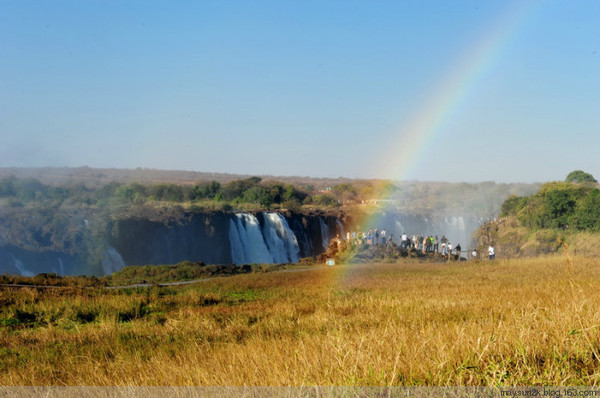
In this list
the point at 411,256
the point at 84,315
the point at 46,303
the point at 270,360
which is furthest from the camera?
the point at 411,256

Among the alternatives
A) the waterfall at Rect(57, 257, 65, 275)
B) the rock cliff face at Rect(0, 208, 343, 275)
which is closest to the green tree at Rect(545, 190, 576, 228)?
the rock cliff face at Rect(0, 208, 343, 275)

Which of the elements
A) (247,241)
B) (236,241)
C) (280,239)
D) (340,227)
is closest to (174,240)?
(236,241)

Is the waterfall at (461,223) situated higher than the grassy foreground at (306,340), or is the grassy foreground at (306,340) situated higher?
the grassy foreground at (306,340)

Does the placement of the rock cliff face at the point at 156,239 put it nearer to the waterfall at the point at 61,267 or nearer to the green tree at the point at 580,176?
the waterfall at the point at 61,267

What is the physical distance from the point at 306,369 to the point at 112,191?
83.7m

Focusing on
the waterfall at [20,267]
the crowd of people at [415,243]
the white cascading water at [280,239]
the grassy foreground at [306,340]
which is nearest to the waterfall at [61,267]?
the waterfall at [20,267]

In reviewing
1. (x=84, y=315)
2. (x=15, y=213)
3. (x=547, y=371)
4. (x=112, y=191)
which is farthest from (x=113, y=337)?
(x=112, y=191)

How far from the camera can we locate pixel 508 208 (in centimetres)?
7462

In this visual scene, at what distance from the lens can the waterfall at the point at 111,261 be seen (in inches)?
2191

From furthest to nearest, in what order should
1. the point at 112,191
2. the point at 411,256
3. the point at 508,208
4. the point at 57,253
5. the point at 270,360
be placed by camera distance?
the point at 112,191 < the point at 508,208 < the point at 57,253 < the point at 411,256 < the point at 270,360

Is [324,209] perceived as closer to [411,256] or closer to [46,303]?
[411,256]

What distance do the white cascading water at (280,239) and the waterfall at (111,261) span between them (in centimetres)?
1853

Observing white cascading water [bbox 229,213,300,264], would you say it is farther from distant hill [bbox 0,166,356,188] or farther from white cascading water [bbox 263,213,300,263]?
distant hill [bbox 0,166,356,188]

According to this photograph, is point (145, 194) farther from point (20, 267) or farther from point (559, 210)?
point (559, 210)
